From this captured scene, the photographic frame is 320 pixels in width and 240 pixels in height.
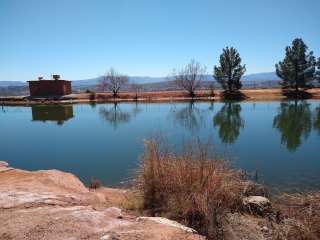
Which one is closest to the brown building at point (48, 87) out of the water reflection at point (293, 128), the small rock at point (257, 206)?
the water reflection at point (293, 128)

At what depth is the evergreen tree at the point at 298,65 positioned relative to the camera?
160ft

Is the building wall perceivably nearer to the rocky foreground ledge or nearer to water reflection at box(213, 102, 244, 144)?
water reflection at box(213, 102, 244, 144)

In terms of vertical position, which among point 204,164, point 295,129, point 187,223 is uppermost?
point 204,164

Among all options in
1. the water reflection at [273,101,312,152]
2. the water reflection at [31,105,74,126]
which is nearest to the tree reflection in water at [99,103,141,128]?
the water reflection at [31,105,74,126]

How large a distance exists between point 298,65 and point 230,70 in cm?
1002

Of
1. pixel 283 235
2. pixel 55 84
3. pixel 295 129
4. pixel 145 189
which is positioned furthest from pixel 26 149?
pixel 55 84

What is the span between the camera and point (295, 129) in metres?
21.3

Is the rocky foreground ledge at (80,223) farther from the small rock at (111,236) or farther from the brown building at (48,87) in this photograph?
the brown building at (48,87)

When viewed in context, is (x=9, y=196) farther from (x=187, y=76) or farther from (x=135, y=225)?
(x=187, y=76)

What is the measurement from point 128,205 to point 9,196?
2.20m

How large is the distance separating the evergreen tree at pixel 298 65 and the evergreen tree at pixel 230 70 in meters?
6.46

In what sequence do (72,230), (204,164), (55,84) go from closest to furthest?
(72,230), (204,164), (55,84)

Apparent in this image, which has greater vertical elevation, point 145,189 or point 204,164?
point 204,164

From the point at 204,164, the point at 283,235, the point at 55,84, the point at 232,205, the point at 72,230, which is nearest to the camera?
the point at 72,230
